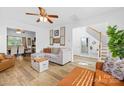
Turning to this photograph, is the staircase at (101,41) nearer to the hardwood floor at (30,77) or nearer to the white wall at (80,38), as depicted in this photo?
the white wall at (80,38)

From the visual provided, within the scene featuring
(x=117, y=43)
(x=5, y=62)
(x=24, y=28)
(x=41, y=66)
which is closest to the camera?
(x=117, y=43)

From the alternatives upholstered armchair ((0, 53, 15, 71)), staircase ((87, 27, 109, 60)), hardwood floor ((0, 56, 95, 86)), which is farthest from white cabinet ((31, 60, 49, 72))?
staircase ((87, 27, 109, 60))

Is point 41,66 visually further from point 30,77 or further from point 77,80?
point 77,80

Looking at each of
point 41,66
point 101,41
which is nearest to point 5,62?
point 41,66

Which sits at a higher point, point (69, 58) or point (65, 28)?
point (65, 28)

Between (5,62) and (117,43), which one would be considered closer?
→ (117,43)

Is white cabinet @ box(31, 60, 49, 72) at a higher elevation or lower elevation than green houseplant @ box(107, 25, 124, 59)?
lower

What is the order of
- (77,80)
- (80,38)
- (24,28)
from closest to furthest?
(77,80) → (24,28) → (80,38)

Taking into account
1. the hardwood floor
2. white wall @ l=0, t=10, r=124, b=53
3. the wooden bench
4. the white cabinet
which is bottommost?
the hardwood floor

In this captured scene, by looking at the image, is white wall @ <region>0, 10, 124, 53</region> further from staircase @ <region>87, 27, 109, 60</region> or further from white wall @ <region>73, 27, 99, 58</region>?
white wall @ <region>73, 27, 99, 58</region>
